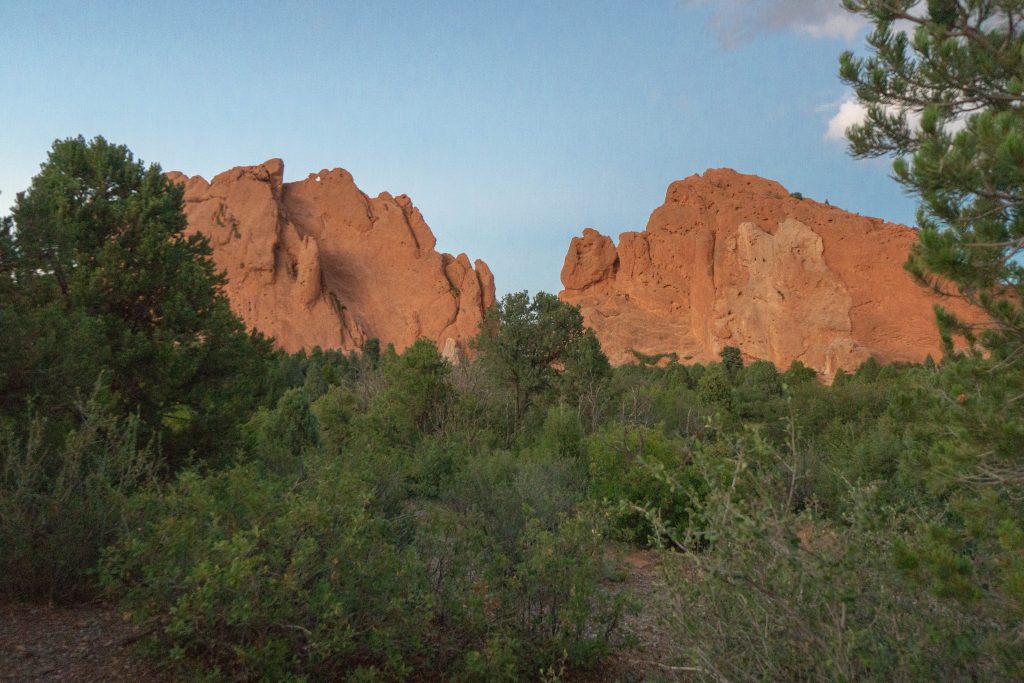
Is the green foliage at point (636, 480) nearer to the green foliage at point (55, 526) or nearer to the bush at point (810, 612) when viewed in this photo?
the green foliage at point (55, 526)

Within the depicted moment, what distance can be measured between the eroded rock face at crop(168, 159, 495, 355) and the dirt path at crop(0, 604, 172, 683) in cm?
6099

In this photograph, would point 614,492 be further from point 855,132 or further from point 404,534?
point 855,132

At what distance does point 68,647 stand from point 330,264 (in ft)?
236

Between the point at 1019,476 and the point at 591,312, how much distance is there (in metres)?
61.7

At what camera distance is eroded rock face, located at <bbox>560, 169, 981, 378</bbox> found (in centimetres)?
5516

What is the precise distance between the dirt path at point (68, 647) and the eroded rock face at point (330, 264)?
6099 cm

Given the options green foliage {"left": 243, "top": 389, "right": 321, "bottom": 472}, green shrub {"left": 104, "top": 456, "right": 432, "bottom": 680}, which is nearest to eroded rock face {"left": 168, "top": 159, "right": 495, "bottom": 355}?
green foliage {"left": 243, "top": 389, "right": 321, "bottom": 472}

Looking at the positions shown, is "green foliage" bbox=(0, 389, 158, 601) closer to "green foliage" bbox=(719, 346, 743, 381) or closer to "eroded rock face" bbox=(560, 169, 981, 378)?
"green foliage" bbox=(719, 346, 743, 381)

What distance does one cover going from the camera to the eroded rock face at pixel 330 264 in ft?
218

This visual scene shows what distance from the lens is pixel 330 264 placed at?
74.4 m

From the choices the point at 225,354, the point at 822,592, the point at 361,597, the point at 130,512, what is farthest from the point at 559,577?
the point at 225,354

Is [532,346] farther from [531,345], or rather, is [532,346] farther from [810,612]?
[810,612]

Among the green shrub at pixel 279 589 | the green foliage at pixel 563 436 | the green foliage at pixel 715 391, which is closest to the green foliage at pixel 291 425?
the green foliage at pixel 563 436

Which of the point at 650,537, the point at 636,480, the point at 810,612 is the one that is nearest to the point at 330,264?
the point at 636,480
